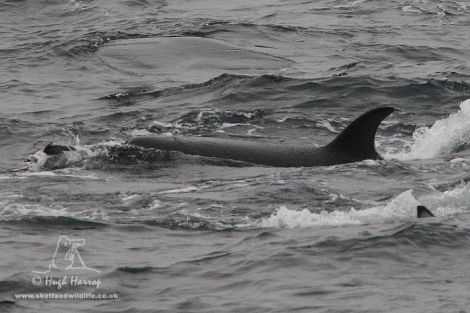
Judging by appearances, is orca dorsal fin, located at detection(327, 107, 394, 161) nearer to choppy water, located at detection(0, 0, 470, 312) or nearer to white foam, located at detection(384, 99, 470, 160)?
choppy water, located at detection(0, 0, 470, 312)

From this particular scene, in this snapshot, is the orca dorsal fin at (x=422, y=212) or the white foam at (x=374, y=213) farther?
the white foam at (x=374, y=213)

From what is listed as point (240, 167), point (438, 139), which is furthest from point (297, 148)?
point (438, 139)

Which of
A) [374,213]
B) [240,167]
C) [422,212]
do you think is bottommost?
[240,167]

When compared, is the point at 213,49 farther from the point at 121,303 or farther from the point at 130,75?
the point at 121,303

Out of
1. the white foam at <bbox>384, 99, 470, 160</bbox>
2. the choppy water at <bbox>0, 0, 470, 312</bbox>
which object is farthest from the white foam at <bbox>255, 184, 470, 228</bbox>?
the white foam at <bbox>384, 99, 470, 160</bbox>

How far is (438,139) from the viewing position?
19812mm

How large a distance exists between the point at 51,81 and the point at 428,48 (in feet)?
30.9

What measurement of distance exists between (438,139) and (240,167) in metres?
4.01

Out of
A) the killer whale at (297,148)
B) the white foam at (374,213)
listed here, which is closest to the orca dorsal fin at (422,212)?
the white foam at (374,213)

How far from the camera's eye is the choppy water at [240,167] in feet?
38.5

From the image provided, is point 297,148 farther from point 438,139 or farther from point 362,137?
point 438,139

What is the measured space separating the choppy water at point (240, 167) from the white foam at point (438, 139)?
2.3 inches

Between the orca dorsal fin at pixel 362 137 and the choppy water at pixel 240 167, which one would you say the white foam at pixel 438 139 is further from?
the orca dorsal fin at pixel 362 137

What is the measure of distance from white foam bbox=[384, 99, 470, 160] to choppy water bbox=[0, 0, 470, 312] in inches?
2.3
